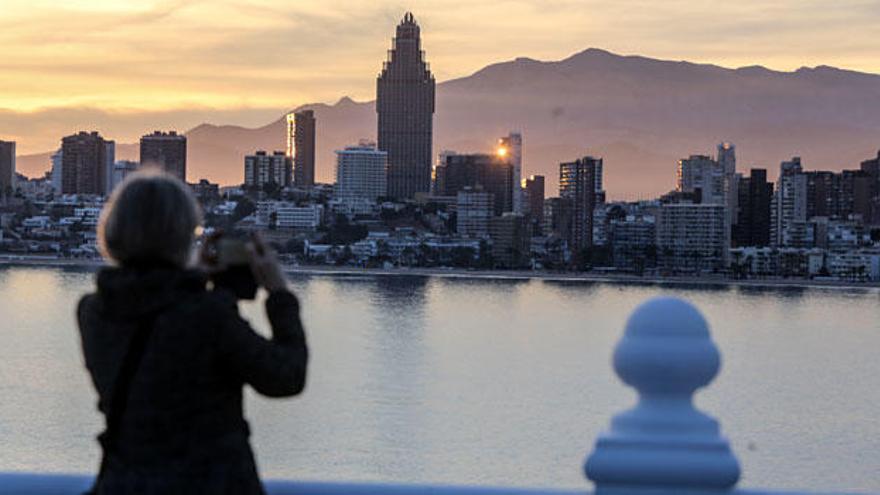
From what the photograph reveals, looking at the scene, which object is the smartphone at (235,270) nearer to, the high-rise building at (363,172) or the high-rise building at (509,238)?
the high-rise building at (509,238)

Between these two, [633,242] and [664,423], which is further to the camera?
[633,242]

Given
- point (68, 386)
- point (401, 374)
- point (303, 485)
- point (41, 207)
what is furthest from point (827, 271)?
point (303, 485)

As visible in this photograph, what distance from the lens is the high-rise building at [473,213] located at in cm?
12900

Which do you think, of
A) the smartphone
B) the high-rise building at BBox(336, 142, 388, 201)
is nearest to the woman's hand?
the smartphone

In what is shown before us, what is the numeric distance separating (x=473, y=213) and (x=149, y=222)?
425ft

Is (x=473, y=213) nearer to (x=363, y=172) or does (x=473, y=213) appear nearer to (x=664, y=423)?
(x=363, y=172)

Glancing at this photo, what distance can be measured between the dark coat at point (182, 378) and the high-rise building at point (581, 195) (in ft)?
408

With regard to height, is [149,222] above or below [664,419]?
above

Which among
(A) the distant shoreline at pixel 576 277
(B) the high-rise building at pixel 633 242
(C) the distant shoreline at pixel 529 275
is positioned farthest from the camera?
(B) the high-rise building at pixel 633 242

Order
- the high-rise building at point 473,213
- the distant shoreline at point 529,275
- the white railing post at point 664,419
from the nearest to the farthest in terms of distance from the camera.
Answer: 1. the white railing post at point 664,419
2. the distant shoreline at point 529,275
3. the high-rise building at point 473,213

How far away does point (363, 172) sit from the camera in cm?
16000

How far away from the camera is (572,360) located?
4866 centimetres

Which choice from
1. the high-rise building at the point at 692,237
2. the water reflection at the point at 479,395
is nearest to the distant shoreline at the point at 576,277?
the high-rise building at the point at 692,237

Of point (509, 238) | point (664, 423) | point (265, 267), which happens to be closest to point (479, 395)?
point (664, 423)
